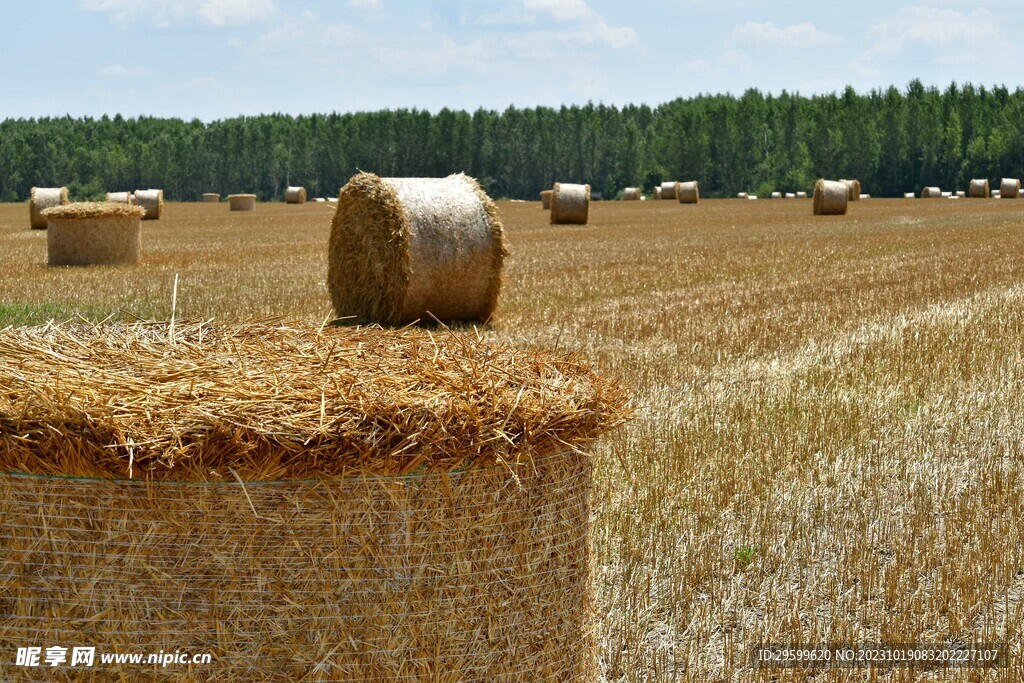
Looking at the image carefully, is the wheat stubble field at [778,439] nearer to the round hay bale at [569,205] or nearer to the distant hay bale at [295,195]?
the round hay bale at [569,205]

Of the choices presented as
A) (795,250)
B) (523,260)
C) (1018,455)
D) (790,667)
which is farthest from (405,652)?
(795,250)

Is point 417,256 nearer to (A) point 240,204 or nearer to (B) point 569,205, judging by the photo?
(B) point 569,205

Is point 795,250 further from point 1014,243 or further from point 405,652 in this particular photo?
point 405,652

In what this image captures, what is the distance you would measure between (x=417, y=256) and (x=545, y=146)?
111 m

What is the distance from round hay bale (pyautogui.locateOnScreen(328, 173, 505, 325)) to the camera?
1105cm

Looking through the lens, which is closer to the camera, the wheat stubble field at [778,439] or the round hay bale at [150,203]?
the wheat stubble field at [778,439]

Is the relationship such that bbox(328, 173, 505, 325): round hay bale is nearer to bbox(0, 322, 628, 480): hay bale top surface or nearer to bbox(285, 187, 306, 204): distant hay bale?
bbox(0, 322, 628, 480): hay bale top surface

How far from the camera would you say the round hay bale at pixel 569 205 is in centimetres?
3284

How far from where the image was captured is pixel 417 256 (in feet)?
36.2

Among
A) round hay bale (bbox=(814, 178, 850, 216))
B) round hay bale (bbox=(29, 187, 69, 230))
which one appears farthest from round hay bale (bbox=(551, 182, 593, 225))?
round hay bale (bbox=(29, 187, 69, 230))

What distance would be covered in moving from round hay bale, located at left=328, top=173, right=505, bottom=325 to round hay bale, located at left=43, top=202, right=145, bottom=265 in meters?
7.66

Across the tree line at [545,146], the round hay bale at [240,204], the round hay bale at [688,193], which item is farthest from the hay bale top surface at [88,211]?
the tree line at [545,146]

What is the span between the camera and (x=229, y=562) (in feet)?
9.23

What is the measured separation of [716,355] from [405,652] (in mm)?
6774
